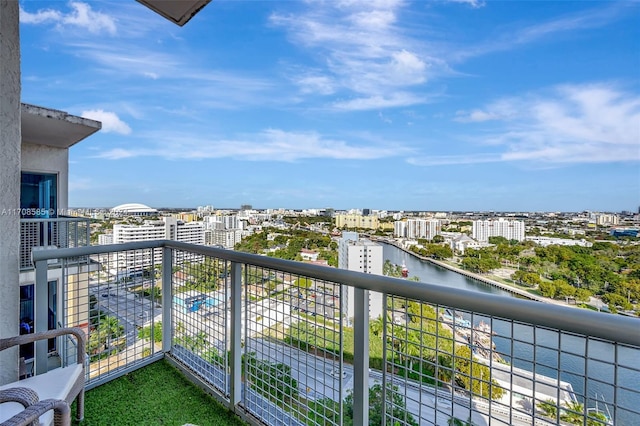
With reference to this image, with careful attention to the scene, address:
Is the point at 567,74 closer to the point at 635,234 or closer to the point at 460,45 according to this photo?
the point at 460,45

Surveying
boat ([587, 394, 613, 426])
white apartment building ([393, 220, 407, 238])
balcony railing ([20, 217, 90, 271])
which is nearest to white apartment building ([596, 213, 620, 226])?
white apartment building ([393, 220, 407, 238])

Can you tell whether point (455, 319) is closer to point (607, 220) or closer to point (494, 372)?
point (494, 372)

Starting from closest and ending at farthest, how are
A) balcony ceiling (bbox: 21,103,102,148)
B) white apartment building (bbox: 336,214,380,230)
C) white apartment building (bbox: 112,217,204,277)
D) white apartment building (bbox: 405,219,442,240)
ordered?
white apartment building (bbox: 112,217,204,277) → balcony ceiling (bbox: 21,103,102,148) → white apartment building (bbox: 405,219,442,240) → white apartment building (bbox: 336,214,380,230)

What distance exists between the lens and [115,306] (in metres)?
2.44

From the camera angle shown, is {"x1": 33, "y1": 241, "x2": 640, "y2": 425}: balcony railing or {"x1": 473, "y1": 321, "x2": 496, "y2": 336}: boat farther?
{"x1": 473, "y1": 321, "x2": 496, "y2": 336}: boat

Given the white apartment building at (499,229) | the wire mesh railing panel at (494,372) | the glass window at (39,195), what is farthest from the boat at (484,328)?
the glass window at (39,195)

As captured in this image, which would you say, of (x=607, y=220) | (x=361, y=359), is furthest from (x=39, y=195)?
(x=607, y=220)

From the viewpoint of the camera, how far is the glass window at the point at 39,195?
6.61m

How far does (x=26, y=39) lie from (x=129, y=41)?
18.4 feet

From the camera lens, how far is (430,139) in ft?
47.1

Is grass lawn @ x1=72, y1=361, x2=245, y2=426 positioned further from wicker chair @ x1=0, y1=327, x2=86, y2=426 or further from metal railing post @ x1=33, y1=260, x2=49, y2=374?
metal railing post @ x1=33, y1=260, x2=49, y2=374

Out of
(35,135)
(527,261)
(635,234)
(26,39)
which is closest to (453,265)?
(527,261)

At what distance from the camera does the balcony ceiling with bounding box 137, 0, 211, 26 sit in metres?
1.65

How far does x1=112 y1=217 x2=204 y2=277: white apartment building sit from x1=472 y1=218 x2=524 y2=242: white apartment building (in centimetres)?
395
